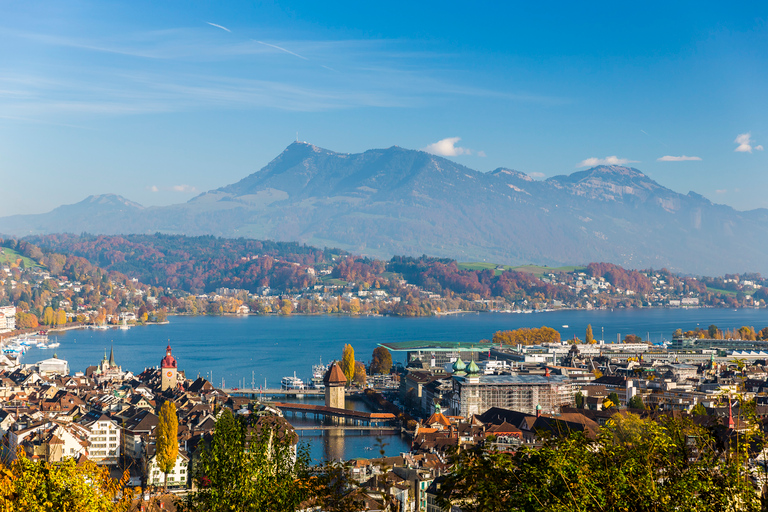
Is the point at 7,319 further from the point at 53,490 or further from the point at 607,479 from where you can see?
the point at 607,479

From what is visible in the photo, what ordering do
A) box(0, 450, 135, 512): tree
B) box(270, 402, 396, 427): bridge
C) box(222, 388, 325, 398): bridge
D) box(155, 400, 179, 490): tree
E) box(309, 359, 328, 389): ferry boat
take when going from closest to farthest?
1. box(0, 450, 135, 512): tree
2. box(155, 400, 179, 490): tree
3. box(270, 402, 396, 427): bridge
4. box(222, 388, 325, 398): bridge
5. box(309, 359, 328, 389): ferry boat

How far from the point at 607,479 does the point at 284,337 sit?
179ft

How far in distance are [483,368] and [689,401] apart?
10.6 m

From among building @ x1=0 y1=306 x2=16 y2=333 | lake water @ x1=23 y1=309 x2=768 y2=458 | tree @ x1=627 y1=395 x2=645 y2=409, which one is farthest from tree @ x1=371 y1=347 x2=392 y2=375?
building @ x1=0 y1=306 x2=16 y2=333

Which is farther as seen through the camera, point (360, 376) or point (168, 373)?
point (360, 376)

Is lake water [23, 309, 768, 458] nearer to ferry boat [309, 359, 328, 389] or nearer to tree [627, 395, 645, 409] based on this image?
ferry boat [309, 359, 328, 389]

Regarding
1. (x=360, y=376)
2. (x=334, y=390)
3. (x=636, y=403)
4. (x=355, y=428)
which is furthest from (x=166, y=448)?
(x=360, y=376)

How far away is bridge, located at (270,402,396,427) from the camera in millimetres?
26922

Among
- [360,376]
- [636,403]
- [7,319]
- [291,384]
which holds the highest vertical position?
[7,319]

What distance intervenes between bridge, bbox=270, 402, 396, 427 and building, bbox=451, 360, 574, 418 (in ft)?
6.62

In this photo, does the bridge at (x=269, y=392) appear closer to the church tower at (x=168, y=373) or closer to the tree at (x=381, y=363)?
the church tower at (x=168, y=373)

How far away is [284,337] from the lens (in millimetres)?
59781

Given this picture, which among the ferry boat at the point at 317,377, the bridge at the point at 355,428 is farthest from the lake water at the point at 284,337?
the bridge at the point at 355,428

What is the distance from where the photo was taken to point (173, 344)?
5378 cm
